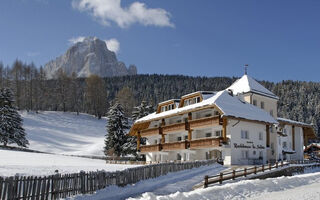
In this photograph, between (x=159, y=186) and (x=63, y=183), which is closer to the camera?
(x=63, y=183)

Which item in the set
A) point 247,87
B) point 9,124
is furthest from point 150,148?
point 9,124

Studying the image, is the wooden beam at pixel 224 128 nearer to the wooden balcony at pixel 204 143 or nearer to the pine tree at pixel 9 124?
the wooden balcony at pixel 204 143

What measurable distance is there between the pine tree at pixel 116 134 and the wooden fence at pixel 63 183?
33714mm

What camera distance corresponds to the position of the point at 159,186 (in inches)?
884

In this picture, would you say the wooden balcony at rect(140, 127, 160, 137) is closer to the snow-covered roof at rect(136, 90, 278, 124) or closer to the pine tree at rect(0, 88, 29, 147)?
the snow-covered roof at rect(136, 90, 278, 124)

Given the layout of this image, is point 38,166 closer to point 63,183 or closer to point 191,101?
point 63,183

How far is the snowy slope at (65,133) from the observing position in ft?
216

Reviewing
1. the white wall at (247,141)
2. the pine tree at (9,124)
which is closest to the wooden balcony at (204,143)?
the white wall at (247,141)

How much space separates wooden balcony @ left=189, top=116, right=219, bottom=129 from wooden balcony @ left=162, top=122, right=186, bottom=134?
1.76 metres

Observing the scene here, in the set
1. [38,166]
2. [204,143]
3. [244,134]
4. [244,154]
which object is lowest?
[38,166]

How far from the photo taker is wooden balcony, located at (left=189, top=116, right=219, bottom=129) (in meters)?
38.2

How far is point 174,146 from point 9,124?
30.5 m

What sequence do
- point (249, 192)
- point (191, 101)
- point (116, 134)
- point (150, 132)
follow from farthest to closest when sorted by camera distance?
1. point (116, 134)
2. point (150, 132)
3. point (191, 101)
4. point (249, 192)

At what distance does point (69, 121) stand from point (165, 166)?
65.3m
